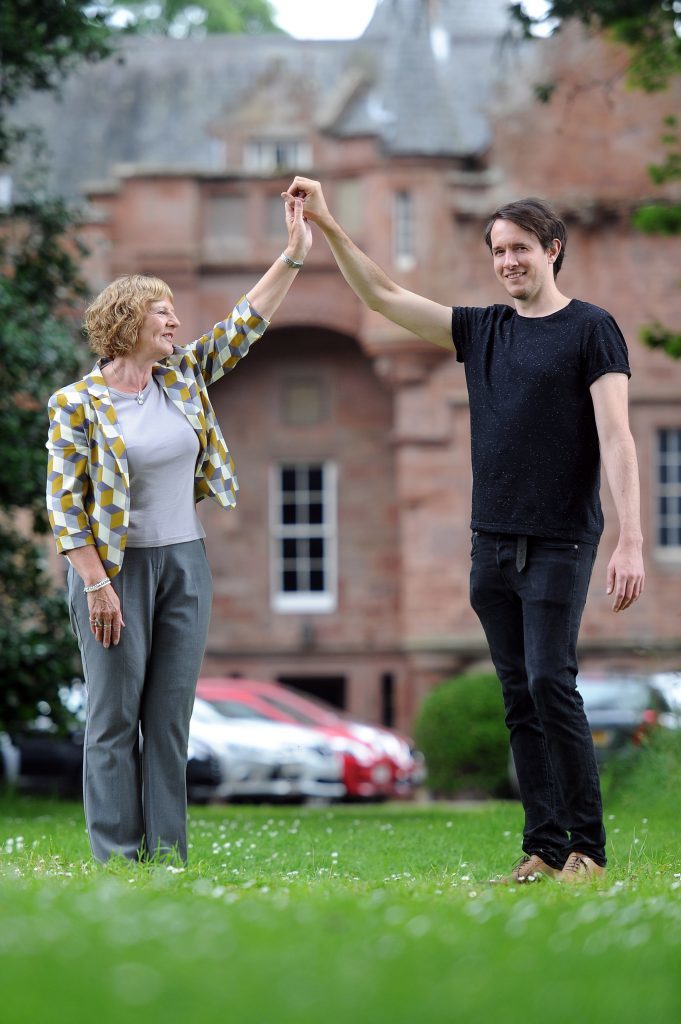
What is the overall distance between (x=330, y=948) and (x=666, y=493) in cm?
2372

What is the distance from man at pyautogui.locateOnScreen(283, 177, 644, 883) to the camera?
208 inches

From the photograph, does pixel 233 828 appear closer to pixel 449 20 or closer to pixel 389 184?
pixel 389 184

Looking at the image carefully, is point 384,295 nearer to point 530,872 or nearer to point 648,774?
point 530,872

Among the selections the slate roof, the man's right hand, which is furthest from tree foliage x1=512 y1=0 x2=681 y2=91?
the slate roof

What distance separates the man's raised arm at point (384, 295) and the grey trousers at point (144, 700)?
3.48 feet

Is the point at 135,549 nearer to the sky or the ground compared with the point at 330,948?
nearer to the sky

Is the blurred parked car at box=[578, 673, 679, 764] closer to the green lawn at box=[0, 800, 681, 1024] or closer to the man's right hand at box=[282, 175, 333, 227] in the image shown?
the man's right hand at box=[282, 175, 333, 227]

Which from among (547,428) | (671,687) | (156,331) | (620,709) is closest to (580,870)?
(547,428)

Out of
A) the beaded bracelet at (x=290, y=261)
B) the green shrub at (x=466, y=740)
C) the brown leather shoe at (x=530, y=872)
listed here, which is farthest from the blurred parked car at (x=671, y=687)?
the brown leather shoe at (x=530, y=872)

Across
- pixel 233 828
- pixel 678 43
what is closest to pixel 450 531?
pixel 678 43

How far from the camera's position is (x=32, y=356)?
13594 mm

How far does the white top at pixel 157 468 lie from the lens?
5695mm

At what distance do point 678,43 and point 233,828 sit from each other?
678 centimetres

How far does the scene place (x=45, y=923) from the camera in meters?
3.52
